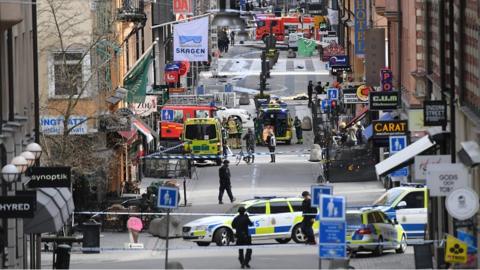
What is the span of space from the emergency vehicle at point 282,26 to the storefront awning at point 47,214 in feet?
393

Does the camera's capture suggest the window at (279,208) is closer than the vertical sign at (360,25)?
Yes

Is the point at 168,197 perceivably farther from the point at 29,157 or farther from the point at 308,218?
the point at 29,157

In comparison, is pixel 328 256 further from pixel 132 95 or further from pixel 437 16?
pixel 132 95

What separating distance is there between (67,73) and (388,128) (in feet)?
29.3

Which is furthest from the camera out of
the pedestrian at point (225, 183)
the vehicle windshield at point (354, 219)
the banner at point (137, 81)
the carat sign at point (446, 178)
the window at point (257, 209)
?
the banner at point (137, 81)

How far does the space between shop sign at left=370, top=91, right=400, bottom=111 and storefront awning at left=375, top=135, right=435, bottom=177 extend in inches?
429

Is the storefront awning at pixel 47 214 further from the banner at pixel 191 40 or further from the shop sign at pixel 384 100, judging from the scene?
the banner at pixel 191 40

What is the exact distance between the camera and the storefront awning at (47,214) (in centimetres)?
3400

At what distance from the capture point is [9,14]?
34.2 m

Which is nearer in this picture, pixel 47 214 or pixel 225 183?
pixel 47 214

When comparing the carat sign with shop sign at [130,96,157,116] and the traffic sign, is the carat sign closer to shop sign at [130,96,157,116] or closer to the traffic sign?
the traffic sign

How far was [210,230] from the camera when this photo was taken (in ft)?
143

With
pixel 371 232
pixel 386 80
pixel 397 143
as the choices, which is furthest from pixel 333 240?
pixel 386 80

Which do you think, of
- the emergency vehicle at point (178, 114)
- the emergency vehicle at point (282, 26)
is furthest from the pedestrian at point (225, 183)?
the emergency vehicle at point (282, 26)
